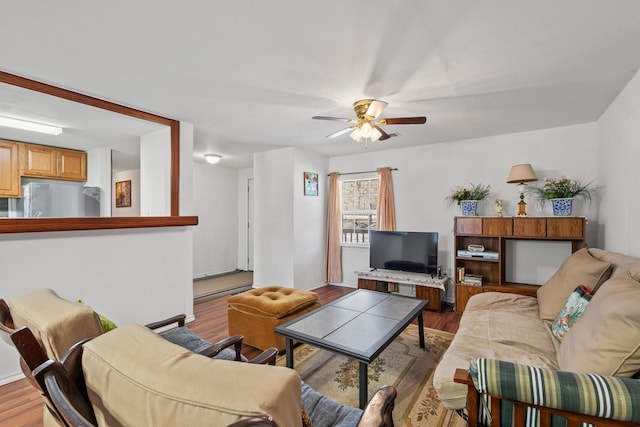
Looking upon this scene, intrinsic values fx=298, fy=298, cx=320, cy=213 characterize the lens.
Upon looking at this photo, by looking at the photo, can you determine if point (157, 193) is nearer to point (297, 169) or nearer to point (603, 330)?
point (297, 169)

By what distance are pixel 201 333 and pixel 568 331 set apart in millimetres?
3212

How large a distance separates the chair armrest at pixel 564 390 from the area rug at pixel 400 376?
0.94 m

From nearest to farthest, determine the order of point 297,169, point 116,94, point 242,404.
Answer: point 242,404 < point 116,94 < point 297,169

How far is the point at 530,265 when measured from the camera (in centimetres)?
380

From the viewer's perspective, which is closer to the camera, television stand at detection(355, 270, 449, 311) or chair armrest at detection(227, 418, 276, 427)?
chair armrest at detection(227, 418, 276, 427)

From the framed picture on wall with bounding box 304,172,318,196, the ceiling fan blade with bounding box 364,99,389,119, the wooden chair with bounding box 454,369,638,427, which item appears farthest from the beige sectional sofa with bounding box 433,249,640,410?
the framed picture on wall with bounding box 304,172,318,196

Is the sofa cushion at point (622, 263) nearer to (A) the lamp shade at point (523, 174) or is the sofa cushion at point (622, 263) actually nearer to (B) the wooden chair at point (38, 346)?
(A) the lamp shade at point (523, 174)

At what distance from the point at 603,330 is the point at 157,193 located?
403 cm

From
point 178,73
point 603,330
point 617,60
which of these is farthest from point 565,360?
point 178,73

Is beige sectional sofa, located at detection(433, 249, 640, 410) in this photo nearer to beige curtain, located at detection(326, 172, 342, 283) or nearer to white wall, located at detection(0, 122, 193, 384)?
beige curtain, located at detection(326, 172, 342, 283)

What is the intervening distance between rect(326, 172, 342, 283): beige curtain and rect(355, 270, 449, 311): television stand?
29.5 inches

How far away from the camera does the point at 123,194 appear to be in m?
5.30

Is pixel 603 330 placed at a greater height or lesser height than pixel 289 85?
lesser

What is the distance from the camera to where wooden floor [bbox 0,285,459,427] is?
76.5 inches
